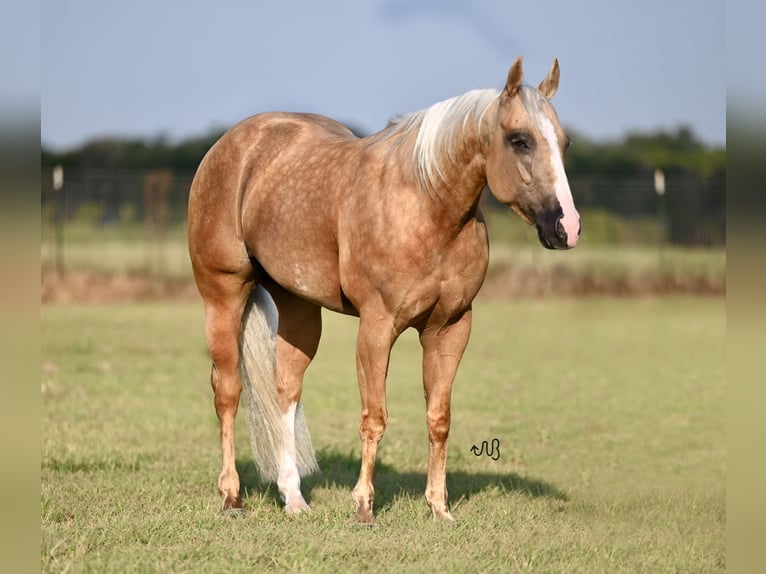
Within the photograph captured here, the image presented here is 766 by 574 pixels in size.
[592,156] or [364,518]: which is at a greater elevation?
[592,156]

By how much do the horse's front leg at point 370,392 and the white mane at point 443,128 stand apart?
0.88 metres

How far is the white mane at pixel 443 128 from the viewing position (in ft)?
15.9

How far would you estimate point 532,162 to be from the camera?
4531 mm

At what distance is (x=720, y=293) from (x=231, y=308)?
18420mm

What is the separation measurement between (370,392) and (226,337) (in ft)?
4.57

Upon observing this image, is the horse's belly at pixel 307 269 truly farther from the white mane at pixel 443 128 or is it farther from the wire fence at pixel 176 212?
the wire fence at pixel 176 212

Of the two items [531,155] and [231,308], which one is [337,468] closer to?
[231,308]

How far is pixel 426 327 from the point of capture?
5.28 m

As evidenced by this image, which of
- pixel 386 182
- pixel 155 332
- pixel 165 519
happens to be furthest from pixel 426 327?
pixel 155 332

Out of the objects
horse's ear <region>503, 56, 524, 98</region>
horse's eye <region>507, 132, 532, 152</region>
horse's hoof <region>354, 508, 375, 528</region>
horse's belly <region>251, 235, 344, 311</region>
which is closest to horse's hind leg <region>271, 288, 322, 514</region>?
horse's belly <region>251, 235, 344, 311</region>

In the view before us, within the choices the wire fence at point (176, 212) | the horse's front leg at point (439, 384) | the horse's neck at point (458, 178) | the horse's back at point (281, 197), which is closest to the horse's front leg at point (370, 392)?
the horse's front leg at point (439, 384)

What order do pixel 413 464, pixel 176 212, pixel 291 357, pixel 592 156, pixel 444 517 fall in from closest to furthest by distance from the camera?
pixel 444 517 → pixel 291 357 → pixel 413 464 → pixel 176 212 → pixel 592 156

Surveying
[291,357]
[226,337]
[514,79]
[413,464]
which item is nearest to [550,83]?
[514,79]

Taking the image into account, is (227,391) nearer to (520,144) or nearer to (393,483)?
(393,483)
